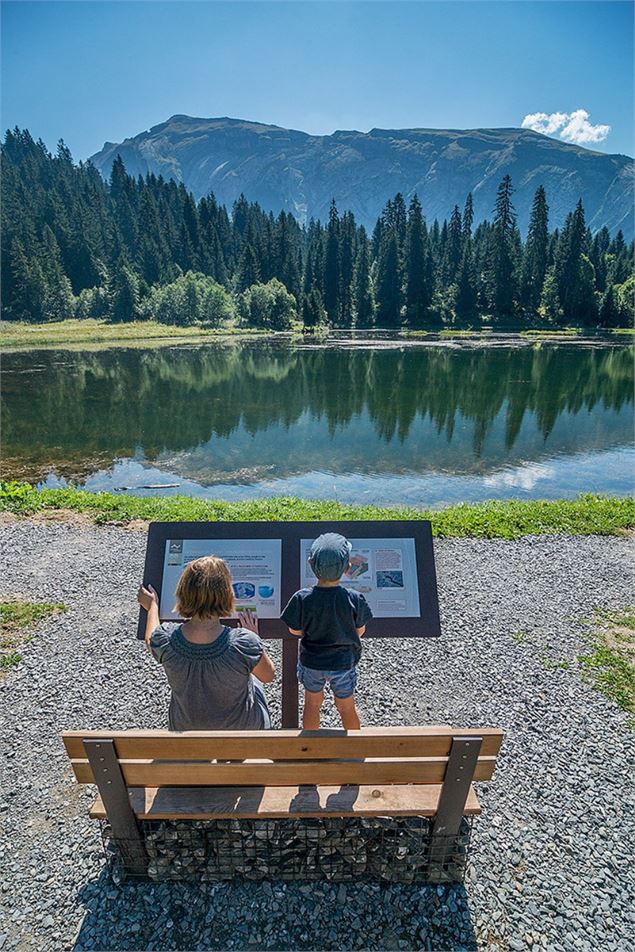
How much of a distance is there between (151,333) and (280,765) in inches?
3478

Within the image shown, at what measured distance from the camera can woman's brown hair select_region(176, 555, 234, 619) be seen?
3352mm

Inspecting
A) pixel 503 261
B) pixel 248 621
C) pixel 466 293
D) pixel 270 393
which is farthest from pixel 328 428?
pixel 503 261

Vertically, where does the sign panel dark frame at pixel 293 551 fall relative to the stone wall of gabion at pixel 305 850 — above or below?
above

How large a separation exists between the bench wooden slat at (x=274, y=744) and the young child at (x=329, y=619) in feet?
2.57

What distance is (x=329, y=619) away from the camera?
3.86 m

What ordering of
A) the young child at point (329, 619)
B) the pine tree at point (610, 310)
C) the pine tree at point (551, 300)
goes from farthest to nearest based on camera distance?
the pine tree at point (551, 300), the pine tree at point (610, 310), the young child at point (329, 619)

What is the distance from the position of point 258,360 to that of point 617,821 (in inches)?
2003

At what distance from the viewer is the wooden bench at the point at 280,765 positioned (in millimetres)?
3174

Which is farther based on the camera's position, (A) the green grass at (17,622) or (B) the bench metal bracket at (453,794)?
(A) the green grass at (17,622)

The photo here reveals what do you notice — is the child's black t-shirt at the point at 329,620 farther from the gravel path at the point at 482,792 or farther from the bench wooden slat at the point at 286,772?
the gravel path at the point at 482,792

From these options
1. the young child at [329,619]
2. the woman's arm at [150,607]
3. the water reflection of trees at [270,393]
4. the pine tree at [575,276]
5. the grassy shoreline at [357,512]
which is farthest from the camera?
the pine tree at [575,276]

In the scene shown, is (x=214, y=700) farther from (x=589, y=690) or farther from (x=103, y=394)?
(x=103, y=394)

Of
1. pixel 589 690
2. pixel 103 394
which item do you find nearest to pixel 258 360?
pixel 103 394

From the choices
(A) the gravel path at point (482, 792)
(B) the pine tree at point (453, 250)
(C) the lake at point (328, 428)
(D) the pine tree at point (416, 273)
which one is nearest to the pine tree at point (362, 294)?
(D) the pine tree at point (416, 273)
